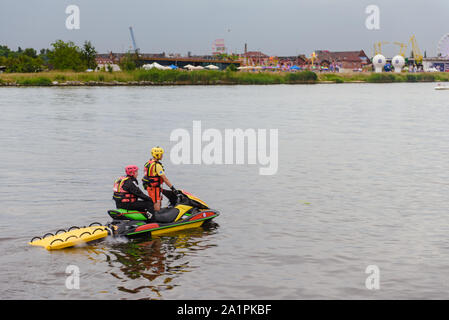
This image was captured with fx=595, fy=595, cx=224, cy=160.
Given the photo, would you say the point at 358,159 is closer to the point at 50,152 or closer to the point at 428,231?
the point at 428,231

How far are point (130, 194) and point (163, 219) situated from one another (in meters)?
1.28

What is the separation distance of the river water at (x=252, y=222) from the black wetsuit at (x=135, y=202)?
2.90ft

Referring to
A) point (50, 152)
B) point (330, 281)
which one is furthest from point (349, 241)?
point (50, 152)

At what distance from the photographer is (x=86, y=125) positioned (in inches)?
1950

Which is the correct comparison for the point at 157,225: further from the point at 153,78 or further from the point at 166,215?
the point at 153,78

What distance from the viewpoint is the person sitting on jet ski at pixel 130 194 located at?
1494 centimetres

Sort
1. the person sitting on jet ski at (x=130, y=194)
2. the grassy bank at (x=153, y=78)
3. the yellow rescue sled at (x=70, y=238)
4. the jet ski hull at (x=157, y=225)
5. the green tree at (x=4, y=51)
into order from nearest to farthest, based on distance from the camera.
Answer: the yellow rescue sled at (x=70, y=238)
the person sitting on jet ski at (x=130, y=194)
the jet ski hull at (x=157, y=225)
the grassy bank at (x=153, y=78)
the green tree at (x=4, y=51)

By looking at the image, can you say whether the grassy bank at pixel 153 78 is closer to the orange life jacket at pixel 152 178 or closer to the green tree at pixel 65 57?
the green tree at pixel 65 57

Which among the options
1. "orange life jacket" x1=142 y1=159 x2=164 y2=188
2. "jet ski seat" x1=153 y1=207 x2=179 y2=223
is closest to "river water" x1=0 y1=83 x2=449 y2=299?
"jet ski seat" x1=153 y1=207 x2=179 y2=223

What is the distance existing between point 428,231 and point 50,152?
23087 mm

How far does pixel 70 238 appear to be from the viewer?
14711 mm

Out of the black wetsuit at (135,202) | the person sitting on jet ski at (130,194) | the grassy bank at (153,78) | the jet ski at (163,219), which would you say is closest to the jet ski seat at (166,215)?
the jet ski at (163,219)

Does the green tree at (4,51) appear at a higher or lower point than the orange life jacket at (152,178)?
higher

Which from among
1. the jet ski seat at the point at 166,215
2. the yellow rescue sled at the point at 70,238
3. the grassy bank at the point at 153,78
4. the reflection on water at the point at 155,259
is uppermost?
the grassy bank at the point at 153,78
